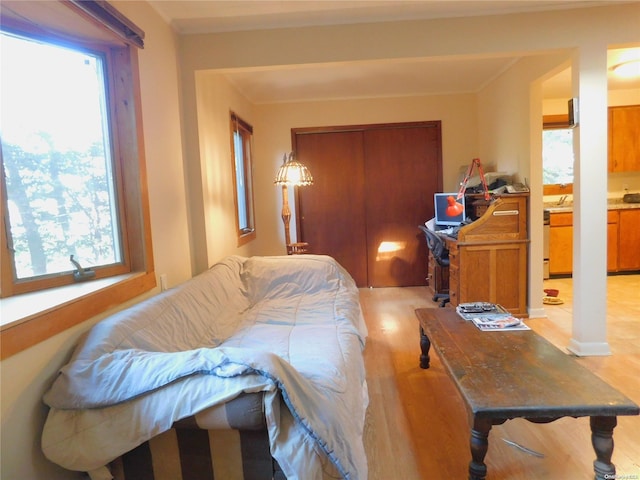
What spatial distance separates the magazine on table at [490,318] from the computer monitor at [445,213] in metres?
1.78

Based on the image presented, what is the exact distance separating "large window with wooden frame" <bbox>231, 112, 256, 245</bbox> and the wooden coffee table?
2.59 meters

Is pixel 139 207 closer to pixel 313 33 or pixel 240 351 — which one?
pixel 240 351

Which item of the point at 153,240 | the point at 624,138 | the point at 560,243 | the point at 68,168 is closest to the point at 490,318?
the point at 153,240

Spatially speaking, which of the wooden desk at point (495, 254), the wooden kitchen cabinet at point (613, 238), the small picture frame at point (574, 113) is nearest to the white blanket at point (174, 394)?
the wooden desk at point (495, 254)

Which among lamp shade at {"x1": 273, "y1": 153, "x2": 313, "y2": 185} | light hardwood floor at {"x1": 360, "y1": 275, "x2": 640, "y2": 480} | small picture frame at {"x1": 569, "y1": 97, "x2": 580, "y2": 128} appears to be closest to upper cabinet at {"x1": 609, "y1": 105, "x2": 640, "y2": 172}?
light hardwood floor at {"x1": 360, "y1": 275, "x2": 640, "y2": 480}

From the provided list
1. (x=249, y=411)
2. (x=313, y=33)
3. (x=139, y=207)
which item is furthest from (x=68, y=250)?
(x=313, y=33)

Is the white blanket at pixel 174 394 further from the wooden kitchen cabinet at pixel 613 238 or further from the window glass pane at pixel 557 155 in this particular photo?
the window glass pane at pixel 557 155

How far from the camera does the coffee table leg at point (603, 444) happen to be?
4.49 ft

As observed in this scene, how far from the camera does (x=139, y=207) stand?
195 centimetres

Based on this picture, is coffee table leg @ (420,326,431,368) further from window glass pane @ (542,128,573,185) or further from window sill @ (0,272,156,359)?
window glass pane @ (542,128,573,185)

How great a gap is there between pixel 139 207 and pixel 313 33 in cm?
162

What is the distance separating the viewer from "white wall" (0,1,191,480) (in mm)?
1158

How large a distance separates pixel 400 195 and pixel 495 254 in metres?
1.59

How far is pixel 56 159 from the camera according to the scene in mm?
1581
